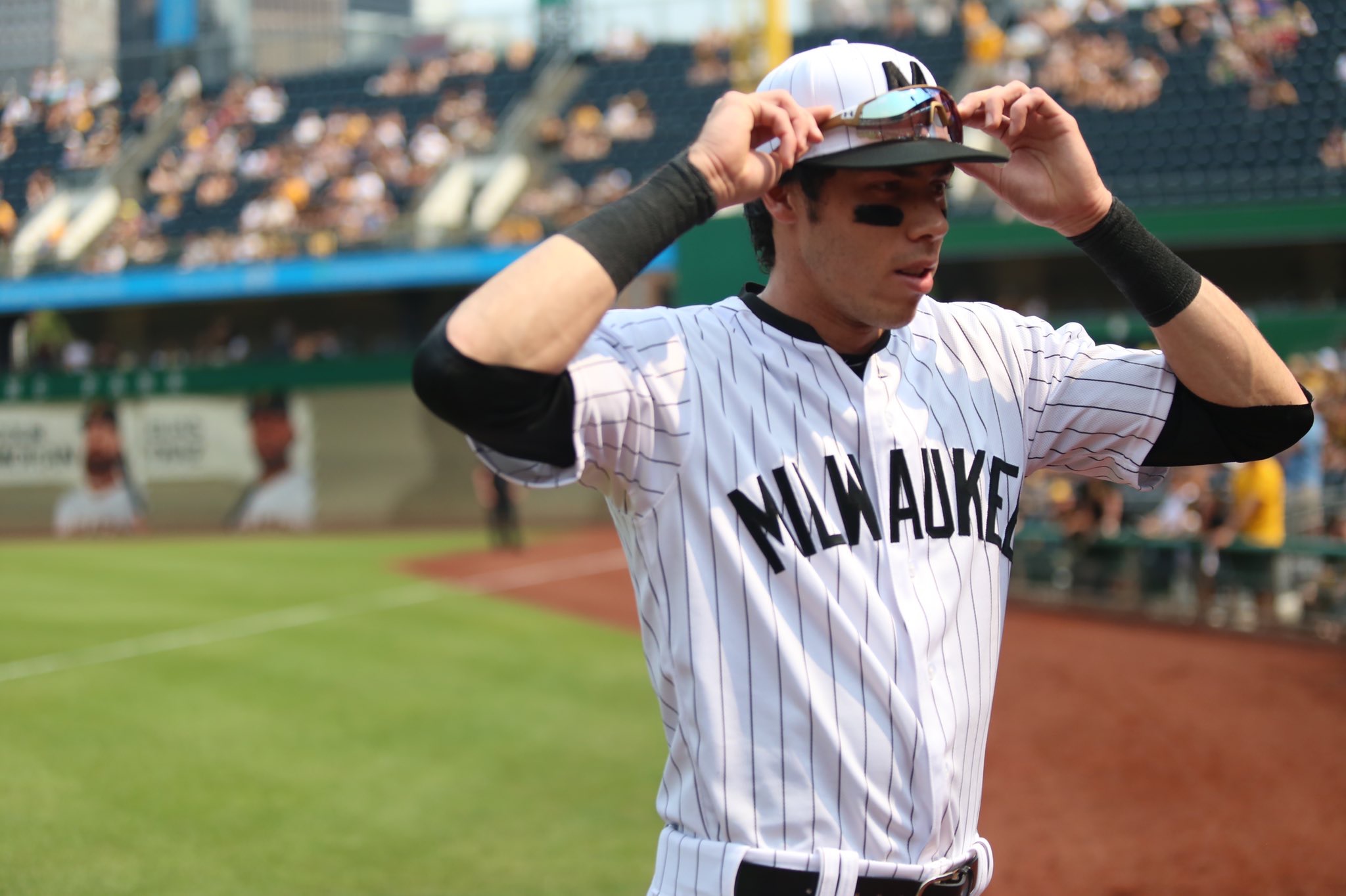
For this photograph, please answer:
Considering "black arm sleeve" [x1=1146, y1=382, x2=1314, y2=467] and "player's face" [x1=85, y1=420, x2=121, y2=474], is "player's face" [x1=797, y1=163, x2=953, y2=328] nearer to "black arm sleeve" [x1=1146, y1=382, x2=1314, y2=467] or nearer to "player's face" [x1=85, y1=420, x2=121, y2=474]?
"black arm sleeve" [x1=1146, y1=382, x2=1314, y2=467]

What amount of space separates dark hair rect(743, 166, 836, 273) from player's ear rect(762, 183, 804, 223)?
0.01 meters

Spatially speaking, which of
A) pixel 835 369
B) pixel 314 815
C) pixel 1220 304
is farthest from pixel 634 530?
pixel 314 815

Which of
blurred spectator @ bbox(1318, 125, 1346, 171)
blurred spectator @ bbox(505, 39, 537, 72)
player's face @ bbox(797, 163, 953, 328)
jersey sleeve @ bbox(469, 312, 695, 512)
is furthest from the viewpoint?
blurred spectator @ bbox(505, 39, 537, 72)

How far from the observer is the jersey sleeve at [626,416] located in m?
1.82

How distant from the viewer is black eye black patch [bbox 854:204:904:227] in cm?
194

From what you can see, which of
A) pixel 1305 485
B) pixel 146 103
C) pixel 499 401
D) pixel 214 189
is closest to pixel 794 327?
pixel 499 401

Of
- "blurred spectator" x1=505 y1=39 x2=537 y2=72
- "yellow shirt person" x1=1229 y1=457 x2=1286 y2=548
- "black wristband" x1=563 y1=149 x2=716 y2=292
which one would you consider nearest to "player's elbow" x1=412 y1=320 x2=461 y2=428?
"black wristband" x1=563 y1=149 x2=716 y2=292

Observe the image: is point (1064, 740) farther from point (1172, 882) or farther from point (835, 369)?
point (835, 369)

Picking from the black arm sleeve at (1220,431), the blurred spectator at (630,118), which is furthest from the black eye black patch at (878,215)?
the blurred spectator at (630,118)

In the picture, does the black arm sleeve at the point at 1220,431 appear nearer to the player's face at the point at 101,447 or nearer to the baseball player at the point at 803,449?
the baseball player at the point at 803,449

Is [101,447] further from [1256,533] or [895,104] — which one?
[895,104]

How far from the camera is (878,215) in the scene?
1.94 meters

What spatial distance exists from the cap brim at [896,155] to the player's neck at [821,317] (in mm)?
211

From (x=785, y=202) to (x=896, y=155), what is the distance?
0.21 metres
